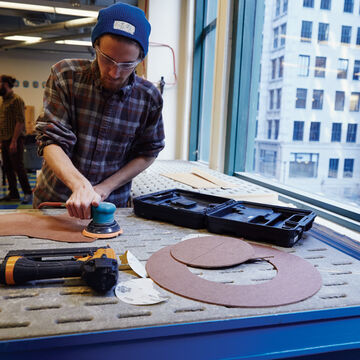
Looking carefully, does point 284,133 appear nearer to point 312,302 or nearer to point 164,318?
point 312,302

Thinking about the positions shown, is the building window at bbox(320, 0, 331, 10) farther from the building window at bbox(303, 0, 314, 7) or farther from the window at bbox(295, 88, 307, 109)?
the window at bbox(295, 88, 307, 109)

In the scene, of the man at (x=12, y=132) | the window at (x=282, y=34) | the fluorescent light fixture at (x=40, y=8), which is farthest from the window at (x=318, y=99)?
the fluorescent light fixture at (x=40, y=8)

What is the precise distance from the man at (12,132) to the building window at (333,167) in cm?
348

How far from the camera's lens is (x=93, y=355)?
1.47 ft

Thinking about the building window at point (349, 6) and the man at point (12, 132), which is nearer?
the building window at point (349, 6)

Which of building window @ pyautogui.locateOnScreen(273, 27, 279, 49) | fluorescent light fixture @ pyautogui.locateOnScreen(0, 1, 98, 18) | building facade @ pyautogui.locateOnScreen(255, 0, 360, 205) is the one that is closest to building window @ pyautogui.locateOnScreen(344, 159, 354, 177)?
building facade @ pyautogui.locateOnScreen(255, 0, 360, 205)

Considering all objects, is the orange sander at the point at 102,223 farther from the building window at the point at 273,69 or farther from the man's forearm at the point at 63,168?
the building window at the point at 273,69

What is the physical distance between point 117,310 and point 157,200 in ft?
1.90

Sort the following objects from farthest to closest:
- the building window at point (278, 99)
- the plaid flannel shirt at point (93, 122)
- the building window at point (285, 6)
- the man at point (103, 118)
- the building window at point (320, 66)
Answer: the building window at point (278, 99) < the building window at point (285, 6) < the building window at point (320, 66) < the plaid flannel shirt at point (93, 122) < the man at point (103, 118)

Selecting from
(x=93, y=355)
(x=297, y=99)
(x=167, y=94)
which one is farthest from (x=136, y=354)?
(x=167, y=94)

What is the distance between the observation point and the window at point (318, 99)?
1.53m

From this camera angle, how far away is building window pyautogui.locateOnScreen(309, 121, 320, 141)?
1.57 m

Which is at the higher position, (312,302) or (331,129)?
(331,129)

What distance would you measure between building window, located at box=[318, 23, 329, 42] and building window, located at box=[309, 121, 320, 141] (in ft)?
1.25
